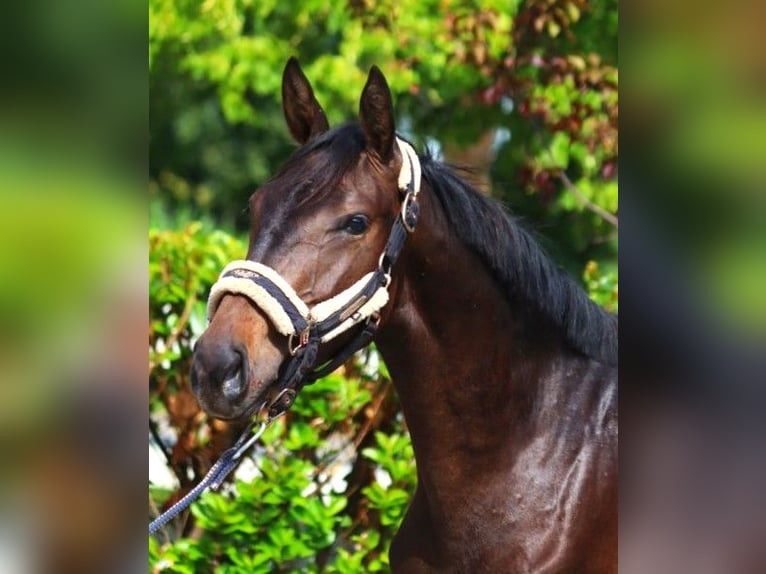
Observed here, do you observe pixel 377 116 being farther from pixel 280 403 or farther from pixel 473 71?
pixel 473 71

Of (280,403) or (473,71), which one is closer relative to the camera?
(280,403)

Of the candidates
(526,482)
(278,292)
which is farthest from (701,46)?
(526,482)

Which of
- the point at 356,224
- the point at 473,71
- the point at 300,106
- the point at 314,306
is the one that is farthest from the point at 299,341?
the point at 473,71

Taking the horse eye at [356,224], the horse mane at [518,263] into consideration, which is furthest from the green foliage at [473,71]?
the horse eye at [356,224]

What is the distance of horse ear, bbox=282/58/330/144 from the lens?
2684 mm

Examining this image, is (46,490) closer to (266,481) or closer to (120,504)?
(120,504)

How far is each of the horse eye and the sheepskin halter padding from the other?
8 centimetres

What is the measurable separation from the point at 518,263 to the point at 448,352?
0.99 feet

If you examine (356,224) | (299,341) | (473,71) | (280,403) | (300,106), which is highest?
(300,106)

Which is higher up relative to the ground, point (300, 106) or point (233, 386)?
point (300, 106)

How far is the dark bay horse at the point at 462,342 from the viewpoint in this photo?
92.4 inches

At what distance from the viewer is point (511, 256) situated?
8.52 ft

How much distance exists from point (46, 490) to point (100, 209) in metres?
0.24

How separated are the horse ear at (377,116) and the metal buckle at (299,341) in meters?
0.50
